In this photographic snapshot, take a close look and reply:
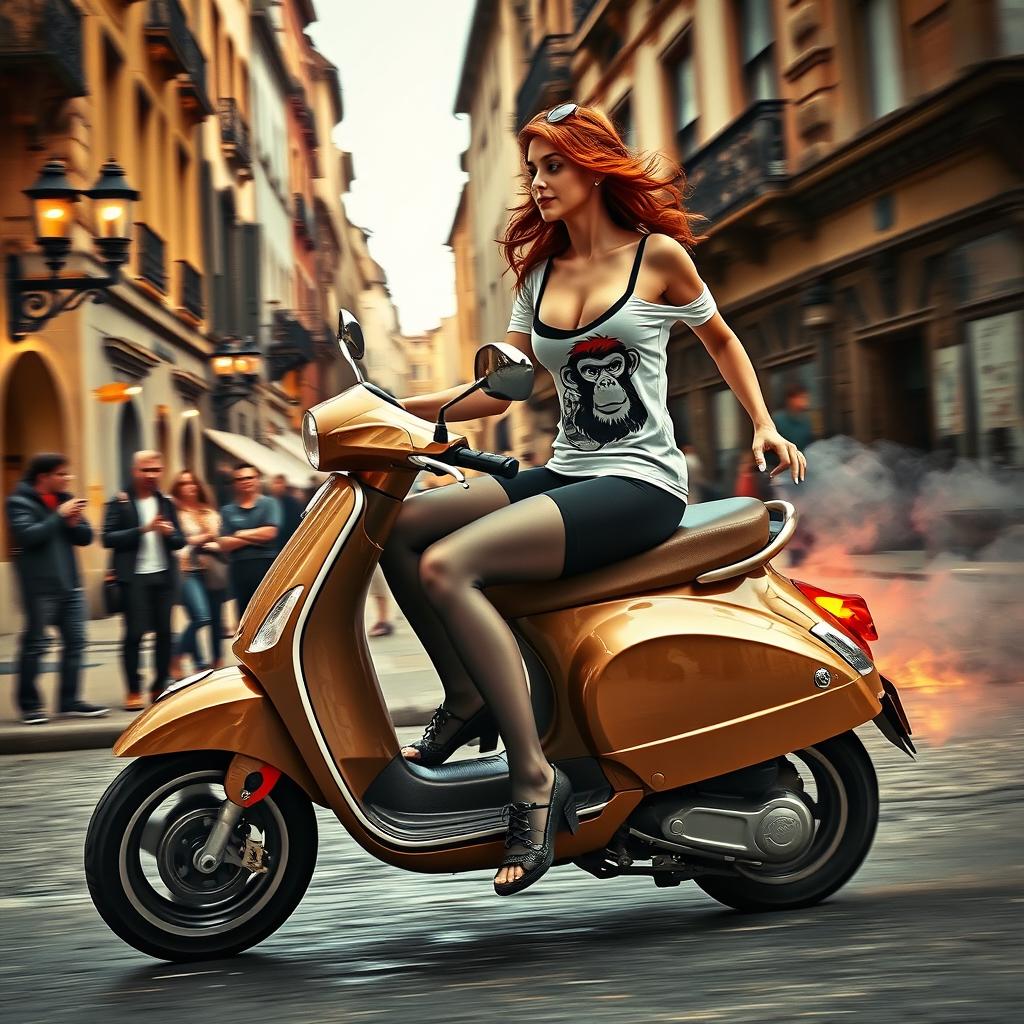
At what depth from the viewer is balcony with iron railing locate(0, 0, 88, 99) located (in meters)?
14.8

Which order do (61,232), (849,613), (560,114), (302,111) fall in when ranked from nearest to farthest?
1. (560,114)
2. (849,613)
3. (61,232)
4. (302,111)

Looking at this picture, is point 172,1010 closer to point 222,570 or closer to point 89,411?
point 222,570

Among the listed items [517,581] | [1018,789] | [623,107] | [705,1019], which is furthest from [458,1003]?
[623,107]

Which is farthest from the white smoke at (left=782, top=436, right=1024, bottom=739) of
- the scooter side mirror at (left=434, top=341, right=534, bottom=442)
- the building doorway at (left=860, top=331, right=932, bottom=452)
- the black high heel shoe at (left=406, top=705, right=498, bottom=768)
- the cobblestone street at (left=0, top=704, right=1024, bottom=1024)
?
the scooter side mirror at (left=434, top=341, right=534, bottom=442)

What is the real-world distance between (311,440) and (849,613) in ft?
4.69

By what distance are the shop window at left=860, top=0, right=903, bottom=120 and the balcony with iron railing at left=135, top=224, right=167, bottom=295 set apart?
33.2ft

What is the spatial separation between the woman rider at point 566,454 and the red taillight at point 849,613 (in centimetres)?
34

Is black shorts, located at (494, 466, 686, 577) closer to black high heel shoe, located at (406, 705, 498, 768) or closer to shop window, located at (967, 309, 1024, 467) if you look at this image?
black high heel shoe, located at (406, 705, 498, 768)

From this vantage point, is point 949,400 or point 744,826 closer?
point 744,826

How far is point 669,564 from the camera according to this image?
3719mm

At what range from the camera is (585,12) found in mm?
25188

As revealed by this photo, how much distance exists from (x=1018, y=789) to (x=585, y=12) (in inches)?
857

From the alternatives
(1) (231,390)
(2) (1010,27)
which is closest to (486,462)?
(2) (1010,27)

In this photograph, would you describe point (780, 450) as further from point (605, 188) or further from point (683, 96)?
point (683, 96)
